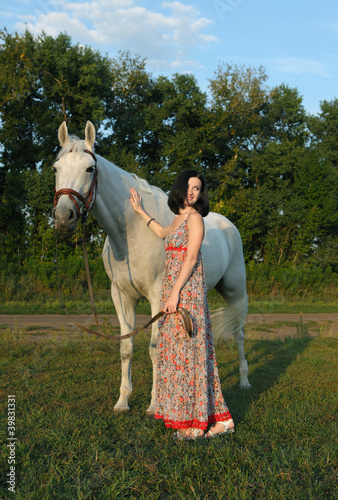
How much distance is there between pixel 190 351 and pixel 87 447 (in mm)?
1023

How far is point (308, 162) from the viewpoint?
23.1 m

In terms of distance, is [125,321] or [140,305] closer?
[125,321]

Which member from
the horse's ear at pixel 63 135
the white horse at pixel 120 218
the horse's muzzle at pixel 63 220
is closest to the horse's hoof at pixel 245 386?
the white horse at pixel 120 218

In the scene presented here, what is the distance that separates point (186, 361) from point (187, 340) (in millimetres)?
165

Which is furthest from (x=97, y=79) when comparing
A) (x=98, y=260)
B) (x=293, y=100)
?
(x=293, y=100)

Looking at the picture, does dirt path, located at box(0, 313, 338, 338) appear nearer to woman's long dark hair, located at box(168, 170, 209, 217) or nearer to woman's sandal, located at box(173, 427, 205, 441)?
woman's sandal, located at box(173, 427, 205, 441)

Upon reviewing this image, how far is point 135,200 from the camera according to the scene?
13.5 feet

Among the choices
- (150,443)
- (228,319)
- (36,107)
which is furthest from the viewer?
(36,107)

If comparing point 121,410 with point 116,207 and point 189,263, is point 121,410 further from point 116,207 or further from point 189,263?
point 116,207

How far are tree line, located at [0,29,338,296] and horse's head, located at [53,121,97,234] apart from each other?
12.1 meters

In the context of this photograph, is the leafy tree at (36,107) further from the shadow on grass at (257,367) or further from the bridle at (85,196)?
the bridle at (85,196)

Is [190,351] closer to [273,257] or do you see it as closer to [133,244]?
[133,244]

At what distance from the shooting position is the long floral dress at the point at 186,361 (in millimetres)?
3289

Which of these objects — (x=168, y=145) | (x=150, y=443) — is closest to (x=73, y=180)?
(x=150, y=443)
